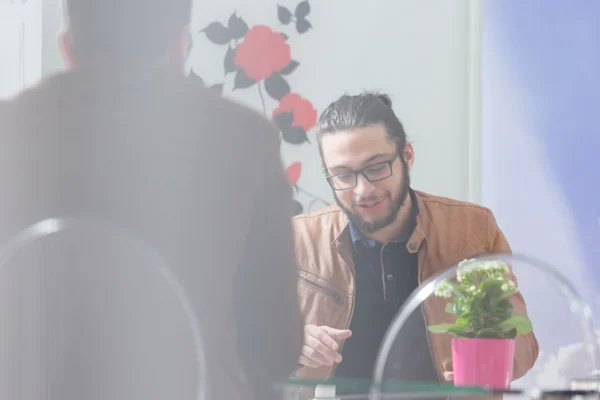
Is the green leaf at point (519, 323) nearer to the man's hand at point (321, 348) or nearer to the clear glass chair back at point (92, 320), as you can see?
the man's hand at point (321, 348)

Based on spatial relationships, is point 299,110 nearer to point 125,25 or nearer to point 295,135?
point 295,135

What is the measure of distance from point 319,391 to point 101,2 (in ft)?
2.16

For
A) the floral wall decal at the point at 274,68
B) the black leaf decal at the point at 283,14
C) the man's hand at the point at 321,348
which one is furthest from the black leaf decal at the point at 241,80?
the man's hand at the point at 321,348

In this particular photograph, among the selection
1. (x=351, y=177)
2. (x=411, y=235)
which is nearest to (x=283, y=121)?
(x=351, y=177)

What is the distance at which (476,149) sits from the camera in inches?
47.9

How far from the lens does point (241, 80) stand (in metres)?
1.19

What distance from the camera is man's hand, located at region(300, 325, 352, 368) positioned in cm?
115

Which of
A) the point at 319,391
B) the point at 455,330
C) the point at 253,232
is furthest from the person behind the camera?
the point at 253,232

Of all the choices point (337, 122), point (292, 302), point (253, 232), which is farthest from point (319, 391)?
point (337, 122)

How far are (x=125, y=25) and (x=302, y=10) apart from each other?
0.91 feet

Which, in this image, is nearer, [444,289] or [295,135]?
[444,289]

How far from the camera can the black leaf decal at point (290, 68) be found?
3.93ft

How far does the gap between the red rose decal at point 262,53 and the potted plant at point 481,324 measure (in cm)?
44

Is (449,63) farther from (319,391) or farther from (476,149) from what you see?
(319,391)
